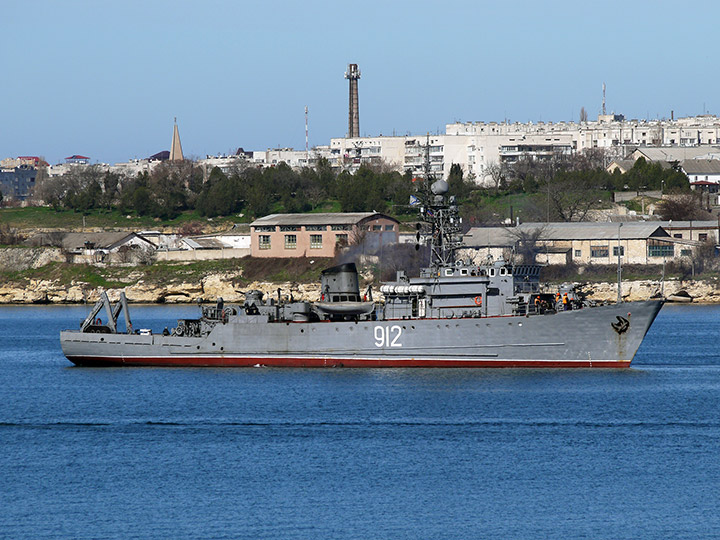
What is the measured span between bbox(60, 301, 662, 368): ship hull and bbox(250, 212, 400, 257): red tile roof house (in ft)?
173

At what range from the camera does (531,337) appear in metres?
43.9

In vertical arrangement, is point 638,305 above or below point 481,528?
above

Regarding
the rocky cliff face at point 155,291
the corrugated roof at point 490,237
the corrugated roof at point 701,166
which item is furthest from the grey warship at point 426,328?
the corrugated roof at point 701,166

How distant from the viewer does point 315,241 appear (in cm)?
10288

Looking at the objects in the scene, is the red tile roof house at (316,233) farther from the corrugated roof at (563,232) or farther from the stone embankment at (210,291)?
the corrugated roof at (563,232)

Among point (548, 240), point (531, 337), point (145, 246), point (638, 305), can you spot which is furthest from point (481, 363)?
point (145, 246)

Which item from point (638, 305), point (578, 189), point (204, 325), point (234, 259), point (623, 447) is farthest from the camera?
point (578, 189)

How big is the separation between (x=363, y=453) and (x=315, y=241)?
72013mm

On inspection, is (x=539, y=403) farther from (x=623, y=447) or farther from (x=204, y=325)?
(x=204, y=325)

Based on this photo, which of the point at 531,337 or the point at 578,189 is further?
the point at 578,189

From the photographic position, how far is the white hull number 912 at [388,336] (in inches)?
1776

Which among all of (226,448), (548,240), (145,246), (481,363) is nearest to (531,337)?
(481,363)

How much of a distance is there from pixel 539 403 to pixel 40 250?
82.6 meters

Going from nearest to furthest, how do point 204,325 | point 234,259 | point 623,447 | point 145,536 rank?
point 145,536, point 623,447, point 204,325, point 234,259
